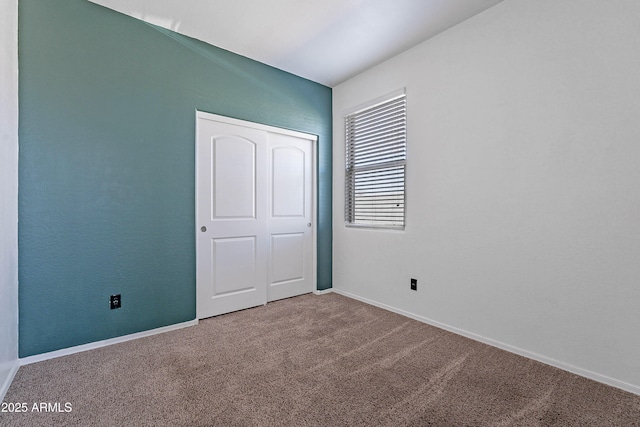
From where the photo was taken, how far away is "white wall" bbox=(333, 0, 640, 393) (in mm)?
1819

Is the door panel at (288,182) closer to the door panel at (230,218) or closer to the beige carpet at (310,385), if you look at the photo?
the door panel at (230,218)

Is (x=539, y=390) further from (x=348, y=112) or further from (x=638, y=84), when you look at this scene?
(x=348, y=112)

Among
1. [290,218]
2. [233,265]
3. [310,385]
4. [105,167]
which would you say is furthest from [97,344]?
[290,218]

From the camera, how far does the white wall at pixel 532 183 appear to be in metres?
1.82

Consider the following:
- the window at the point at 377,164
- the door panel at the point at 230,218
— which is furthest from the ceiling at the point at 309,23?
the door panel at the point at 230,218

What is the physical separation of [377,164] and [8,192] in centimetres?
301

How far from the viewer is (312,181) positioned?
3803mm

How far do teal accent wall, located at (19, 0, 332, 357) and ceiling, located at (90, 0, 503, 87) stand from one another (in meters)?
0.22

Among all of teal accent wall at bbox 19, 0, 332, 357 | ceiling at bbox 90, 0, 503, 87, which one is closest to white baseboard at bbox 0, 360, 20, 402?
teal accent wall at bbox 19, 0, 332, 357

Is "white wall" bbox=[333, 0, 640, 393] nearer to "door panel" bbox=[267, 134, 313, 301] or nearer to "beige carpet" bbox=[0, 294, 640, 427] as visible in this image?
"beige carpet" bbox=[0, 294, 640, 427]

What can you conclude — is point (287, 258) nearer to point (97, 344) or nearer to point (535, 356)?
point (97, 344)

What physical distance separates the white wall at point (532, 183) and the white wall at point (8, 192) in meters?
3.01

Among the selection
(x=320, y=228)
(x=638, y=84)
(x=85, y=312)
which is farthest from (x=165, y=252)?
(x=638, y=84)

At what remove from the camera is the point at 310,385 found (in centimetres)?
181
